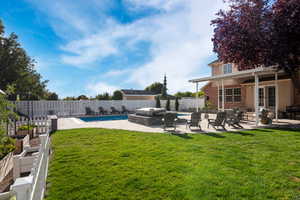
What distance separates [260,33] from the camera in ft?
27.4

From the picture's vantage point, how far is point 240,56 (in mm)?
9297

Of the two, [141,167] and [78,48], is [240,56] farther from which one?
[78,48]

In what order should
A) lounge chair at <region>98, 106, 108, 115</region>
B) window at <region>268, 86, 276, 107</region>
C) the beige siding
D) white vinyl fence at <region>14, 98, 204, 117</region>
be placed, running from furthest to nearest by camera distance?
lounge chair at <region>98, 106, 108, 115</region> → white vinyl fence at <region>14, 98, 204, 117</region> → window at <region>268, 86, 276, 107</region> → the beige siding

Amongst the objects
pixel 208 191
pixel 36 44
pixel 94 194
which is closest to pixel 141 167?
pixel 94 194

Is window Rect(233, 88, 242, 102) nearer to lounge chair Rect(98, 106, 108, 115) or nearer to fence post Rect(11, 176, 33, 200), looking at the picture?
lounge chair Rect(98, 106, 108, 115)

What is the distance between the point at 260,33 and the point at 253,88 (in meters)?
8.15

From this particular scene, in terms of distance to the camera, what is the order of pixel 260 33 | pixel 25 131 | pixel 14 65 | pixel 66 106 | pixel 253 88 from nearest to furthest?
pixel 25 131 → pixel 260 33 → pixel 253 88 → pixel 66 106 → pixel 14 65

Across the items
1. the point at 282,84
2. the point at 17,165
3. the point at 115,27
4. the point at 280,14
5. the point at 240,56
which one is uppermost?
the point at 115,27

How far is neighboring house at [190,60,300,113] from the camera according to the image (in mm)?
10883

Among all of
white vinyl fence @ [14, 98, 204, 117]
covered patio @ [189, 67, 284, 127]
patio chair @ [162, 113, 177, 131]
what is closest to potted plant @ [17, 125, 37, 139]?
patio chair @ [162, 113, 177, 131]

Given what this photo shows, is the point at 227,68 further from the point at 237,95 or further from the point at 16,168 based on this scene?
the point at 16,168

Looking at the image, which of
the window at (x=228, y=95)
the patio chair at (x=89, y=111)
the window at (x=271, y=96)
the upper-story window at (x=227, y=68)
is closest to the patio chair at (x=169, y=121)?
the window at (x=271, y=96)

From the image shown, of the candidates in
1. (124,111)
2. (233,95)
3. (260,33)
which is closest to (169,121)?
(260,33)

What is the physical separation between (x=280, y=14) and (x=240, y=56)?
2.51m
